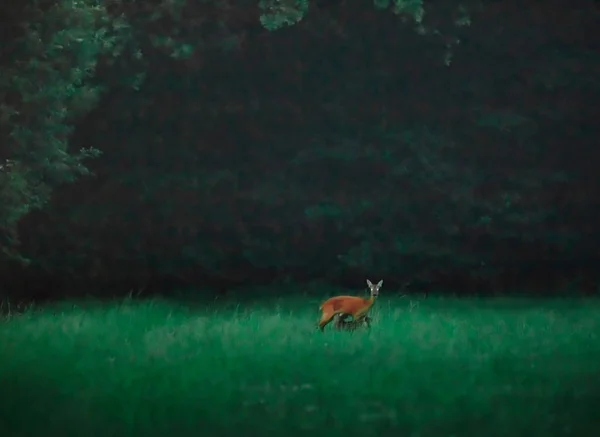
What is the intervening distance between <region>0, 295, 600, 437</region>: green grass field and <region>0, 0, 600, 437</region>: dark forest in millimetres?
38

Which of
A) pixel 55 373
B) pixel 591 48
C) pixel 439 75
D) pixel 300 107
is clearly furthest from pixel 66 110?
pixel 591 48

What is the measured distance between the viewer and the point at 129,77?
134 inches

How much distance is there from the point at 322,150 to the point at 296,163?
0.43 feet

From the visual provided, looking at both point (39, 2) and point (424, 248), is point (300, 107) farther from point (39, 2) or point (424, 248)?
point (39, 2)

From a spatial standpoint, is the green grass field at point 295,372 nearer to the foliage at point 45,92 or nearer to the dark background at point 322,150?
the dark background at point 322,150

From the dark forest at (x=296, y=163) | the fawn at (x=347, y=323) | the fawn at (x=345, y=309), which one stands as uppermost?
the dark forest at (x=296, y=163)

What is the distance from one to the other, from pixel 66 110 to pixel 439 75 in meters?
1.59

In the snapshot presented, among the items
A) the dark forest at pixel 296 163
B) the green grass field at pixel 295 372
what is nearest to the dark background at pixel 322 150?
the dark forest at pixel 296 163

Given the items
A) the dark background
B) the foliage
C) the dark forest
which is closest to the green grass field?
the dark forest

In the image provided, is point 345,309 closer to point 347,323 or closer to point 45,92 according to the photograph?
point 347,323

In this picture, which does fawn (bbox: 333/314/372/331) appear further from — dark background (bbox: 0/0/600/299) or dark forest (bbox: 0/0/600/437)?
dark background (bbox: 0/0/600/299)

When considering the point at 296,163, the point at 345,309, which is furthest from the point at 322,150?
the point at 345,309

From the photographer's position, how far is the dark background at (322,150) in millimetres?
3312

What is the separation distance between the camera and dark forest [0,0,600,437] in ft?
10.6
